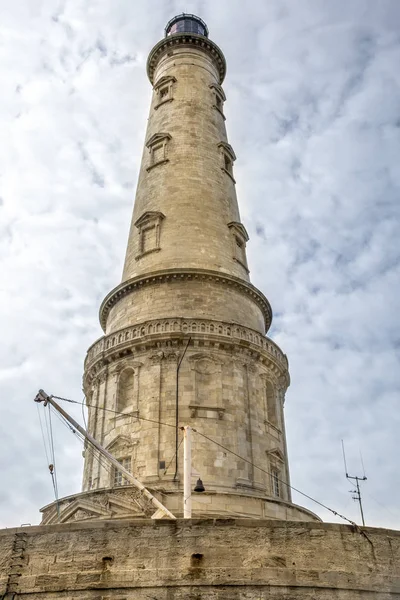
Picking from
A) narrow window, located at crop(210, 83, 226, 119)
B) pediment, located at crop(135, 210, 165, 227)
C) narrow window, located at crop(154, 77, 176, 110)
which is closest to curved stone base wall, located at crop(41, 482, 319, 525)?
pediment, located at crop(135, 210, 165, 227)

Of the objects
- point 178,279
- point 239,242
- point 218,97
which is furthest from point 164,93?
point 178,279

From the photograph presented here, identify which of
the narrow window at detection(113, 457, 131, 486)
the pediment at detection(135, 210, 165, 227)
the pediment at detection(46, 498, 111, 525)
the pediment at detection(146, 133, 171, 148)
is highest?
the pediment at detection(146, 133, 171, 148)

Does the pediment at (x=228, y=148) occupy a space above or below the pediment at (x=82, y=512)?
above

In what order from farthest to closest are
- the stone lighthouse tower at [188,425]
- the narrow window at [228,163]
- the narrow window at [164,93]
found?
the narrow window at [164,93], the narrow window at [228,163], the stone lighthouse tower at [188,425]

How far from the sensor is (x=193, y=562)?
16.9m

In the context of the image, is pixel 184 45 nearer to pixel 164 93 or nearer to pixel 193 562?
pixel 164 93

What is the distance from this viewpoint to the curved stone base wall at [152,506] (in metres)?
24.1

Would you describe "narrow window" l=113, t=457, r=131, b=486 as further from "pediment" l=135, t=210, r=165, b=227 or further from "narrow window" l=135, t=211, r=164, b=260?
"pediment" l=135, t=210, r=165, b=227

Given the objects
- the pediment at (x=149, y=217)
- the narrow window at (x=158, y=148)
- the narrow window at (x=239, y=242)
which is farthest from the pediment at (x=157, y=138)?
the narrow window at (x=239, y=242)

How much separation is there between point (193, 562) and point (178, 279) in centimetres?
1591

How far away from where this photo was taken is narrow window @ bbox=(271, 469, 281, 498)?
27.9 m

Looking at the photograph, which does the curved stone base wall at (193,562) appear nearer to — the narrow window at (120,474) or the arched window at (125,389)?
the narrow window at (120,474)

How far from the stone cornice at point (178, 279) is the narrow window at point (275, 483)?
28.4 feet

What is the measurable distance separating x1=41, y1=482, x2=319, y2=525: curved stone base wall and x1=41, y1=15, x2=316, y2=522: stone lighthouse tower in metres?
0.04
